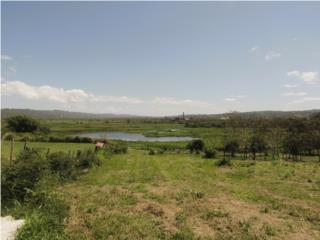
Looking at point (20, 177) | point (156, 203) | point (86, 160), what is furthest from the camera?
point (86, 160)

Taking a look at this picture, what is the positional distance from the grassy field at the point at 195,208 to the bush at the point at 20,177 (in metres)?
A: 1.93

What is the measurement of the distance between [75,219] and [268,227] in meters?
6.80

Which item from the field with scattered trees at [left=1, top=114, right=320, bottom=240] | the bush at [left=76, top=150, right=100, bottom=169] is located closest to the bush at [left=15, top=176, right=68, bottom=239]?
the field with scattered trees at [left=1, top=114, right=320, bottom=240]

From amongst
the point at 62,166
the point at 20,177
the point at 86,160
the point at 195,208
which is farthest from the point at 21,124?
the point at 195,208

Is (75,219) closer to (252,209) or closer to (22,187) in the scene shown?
(22,187)

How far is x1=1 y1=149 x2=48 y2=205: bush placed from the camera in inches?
391

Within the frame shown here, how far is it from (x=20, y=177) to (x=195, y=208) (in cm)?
764

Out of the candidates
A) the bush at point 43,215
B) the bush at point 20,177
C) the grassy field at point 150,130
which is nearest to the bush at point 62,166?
the bush at point 20,177

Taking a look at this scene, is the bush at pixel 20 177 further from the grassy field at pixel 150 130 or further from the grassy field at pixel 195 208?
the grassy field at pixel 150 130

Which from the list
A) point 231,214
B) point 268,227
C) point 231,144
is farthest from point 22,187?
point 231,144

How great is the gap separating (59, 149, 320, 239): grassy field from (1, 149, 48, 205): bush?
1.93m

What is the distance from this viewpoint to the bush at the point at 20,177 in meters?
9.93

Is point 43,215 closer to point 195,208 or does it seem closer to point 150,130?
point 195,208

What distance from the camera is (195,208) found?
10.1 metres
